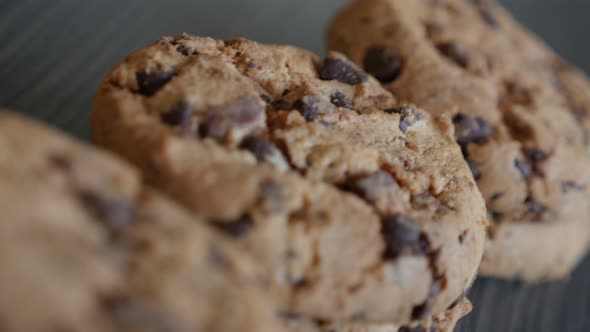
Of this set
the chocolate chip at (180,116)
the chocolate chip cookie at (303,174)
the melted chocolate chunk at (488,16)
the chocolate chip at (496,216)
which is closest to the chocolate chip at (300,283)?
the chocolate chip cookie at (303,174)

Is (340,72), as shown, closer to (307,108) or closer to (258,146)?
(307,108)

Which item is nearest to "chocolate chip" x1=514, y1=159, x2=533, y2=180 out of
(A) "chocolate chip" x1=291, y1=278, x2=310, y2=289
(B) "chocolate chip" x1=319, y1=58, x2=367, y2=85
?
(B) "chocolate chip" x1=319, y1=58, x2=367, y2=85

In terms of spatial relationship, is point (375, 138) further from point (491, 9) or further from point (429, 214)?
point (491, 9)

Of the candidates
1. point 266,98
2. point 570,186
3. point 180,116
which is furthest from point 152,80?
point 570,186

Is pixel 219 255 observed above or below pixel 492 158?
below

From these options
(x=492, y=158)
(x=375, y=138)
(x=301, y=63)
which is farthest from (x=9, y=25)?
(x=492, y=158)

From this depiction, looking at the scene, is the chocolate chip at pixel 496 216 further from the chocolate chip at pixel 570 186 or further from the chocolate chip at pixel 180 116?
the chocolate chip at pixel 180 116
